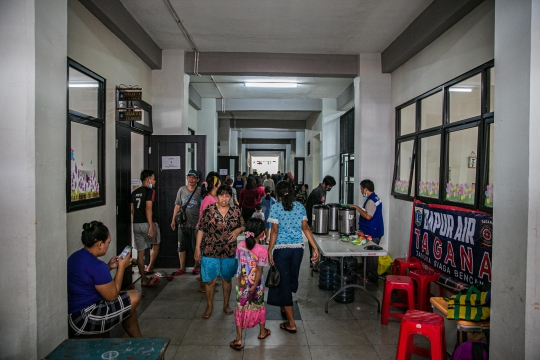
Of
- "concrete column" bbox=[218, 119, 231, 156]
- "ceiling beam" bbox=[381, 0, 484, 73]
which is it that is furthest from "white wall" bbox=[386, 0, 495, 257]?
"concrete column" bbox=[218, 119, 231, 156]

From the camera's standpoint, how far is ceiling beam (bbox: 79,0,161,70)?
3.86m

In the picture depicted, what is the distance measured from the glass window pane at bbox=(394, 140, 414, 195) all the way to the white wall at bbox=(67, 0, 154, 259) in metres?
4.14

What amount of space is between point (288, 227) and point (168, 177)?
292 cm

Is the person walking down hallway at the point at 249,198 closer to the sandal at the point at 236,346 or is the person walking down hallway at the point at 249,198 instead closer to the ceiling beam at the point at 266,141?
the sandal at the point at 236,346

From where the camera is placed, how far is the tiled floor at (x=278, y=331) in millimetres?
3234

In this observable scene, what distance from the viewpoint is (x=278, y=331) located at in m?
3.66

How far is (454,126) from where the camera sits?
4121 millimetres

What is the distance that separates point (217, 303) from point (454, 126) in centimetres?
352

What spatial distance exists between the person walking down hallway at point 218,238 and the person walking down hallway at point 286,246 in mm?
469

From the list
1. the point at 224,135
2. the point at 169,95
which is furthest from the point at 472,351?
the point at 224,135

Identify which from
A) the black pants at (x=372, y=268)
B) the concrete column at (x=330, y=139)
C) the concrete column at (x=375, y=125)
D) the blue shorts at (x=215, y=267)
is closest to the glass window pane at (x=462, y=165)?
the black pants at (x=372, y=268)

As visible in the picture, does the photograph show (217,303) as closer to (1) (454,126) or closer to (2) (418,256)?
(2) (418,256)

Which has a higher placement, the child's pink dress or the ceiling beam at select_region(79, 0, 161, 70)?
the ceiling beam at select_region(79, 0, 161, 70)

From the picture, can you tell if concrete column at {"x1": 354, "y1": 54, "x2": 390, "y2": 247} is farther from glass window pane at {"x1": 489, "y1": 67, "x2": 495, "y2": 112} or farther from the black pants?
glass window pane at {"x1": 489, "y1": 67, "x2": 495, "y2": 112}
